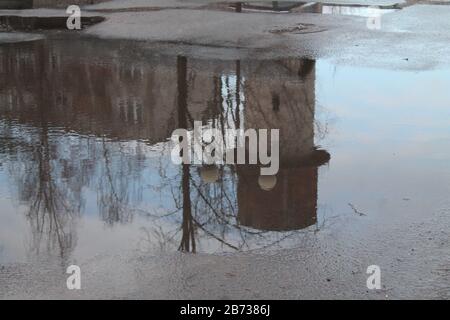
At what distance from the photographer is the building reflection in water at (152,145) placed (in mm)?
6246

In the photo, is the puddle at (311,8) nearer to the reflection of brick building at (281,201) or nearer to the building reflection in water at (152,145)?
the building reflection in water at (152,145)

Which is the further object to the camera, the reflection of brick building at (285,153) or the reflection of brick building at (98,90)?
the reflection of brick building at (98,90)

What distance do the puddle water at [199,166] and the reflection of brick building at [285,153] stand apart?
21mm

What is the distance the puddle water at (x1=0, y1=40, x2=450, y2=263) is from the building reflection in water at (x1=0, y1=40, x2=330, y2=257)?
0.06 ft

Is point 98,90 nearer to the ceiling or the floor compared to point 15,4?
nearer to the floor

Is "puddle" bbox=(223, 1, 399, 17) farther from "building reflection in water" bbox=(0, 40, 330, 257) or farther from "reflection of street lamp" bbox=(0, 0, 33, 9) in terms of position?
"building reflection in water" bbox=(0, 40, 330, 257)

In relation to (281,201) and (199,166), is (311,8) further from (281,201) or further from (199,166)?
(281,201)

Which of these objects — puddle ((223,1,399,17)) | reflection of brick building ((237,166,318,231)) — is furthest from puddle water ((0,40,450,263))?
puddle ((223,1,399,17))

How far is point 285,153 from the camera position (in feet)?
25.7

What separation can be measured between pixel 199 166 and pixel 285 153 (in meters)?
1.03

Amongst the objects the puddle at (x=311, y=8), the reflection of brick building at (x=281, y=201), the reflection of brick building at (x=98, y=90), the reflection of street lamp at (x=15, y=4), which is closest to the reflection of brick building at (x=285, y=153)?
the reflection of brick building at (x=281, y=201)

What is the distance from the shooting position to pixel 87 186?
275 inches

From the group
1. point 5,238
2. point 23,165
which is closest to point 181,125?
point 23,165

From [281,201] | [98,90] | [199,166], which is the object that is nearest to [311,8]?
[98,90]
